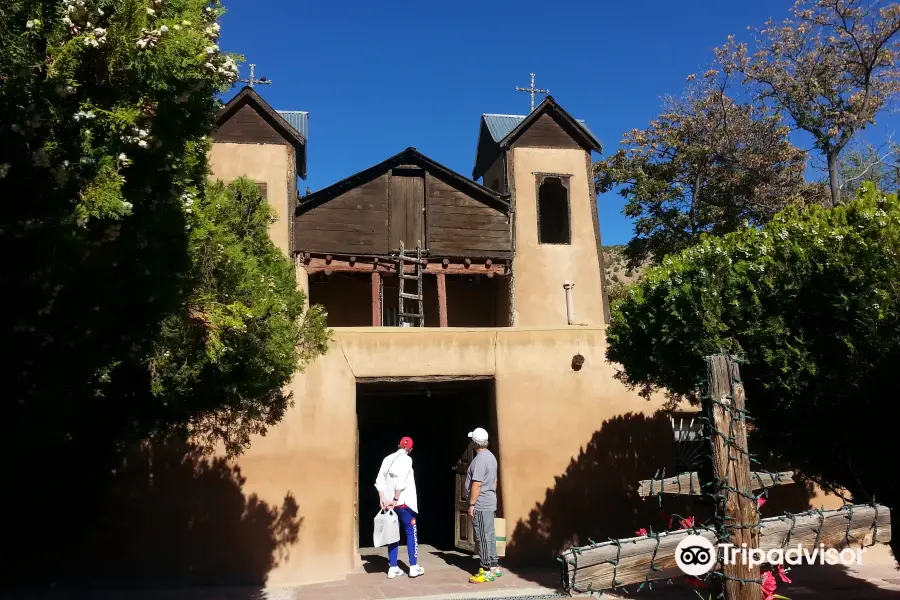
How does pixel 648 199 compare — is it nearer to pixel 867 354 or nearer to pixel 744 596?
pixel 867 354

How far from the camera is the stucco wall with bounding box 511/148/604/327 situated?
15.5m

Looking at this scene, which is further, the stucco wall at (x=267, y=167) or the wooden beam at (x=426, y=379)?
the stucco wall at (x=267, y=167)

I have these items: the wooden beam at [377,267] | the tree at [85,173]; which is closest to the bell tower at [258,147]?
the wooden beam at [377,267]

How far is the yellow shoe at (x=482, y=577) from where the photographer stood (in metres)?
8.13

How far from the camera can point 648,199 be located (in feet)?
65.1

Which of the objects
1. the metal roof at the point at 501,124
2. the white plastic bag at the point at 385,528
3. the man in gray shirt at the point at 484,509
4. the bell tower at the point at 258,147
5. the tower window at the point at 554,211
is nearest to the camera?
the man in gray shirt at the point at 484,509

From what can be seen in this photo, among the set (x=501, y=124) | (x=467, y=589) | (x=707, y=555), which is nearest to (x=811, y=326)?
(x=707, y=555)

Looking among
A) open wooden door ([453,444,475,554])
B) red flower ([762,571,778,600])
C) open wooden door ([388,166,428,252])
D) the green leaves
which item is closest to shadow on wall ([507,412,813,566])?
open wooden door ([453,444,475,554])

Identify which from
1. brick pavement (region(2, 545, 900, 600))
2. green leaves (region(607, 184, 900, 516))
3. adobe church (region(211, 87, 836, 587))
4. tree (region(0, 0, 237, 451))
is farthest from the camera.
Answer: adobe church (region(211, 87, 836, 587))

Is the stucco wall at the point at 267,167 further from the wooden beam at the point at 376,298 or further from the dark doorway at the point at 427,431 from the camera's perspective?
the dark doorway at the point at 427,431

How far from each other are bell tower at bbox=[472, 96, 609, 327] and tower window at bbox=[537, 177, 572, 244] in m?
0.03

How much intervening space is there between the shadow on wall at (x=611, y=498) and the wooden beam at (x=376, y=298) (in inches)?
232

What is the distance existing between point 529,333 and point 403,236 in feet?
20.5

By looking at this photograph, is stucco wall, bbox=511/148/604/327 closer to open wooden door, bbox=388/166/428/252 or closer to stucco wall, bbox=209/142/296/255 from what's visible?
open wooden door, bbox=388/166/428/252
